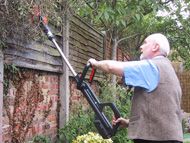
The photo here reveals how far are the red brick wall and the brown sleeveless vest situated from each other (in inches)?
71.6

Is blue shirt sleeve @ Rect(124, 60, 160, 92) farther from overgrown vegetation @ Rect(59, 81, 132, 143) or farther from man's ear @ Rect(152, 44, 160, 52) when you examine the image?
overgrown vegetation @ Rect(59, 81, 132, 143)

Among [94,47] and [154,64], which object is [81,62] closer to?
[94,47]

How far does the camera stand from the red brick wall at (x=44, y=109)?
5098 millimetres

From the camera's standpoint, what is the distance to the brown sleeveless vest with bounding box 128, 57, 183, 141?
3691 mm

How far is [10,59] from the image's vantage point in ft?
16.0

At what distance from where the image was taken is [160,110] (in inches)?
145

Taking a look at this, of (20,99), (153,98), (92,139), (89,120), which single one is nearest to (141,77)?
(153,98)

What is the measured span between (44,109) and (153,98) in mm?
2726

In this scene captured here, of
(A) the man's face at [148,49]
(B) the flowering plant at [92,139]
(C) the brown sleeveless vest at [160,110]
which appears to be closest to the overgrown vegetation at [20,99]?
(B) the flowering plant at [92,139]

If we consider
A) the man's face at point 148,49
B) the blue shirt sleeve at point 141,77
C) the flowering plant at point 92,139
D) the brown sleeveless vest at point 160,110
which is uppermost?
the man's face at point 148,49

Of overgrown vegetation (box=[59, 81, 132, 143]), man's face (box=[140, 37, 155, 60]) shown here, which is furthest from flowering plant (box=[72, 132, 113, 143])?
overgrown vegetation (box=[59, 81, 132, 143])

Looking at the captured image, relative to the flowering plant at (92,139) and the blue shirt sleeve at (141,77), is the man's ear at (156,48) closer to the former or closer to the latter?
→ the blue shirt sleeve at (141,77)

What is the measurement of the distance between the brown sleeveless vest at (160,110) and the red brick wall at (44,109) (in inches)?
71.6

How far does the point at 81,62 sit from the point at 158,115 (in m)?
4.52
